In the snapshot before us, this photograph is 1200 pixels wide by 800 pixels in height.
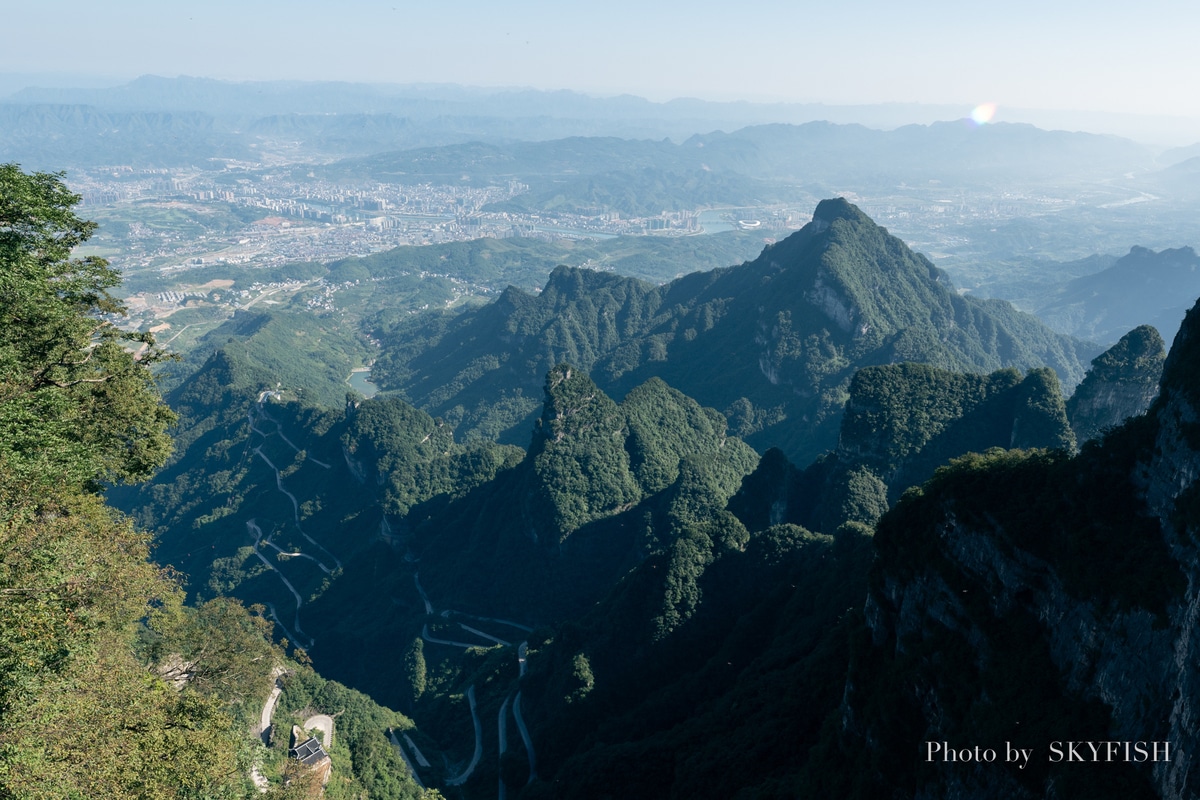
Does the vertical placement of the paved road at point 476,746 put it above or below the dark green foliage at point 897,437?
below

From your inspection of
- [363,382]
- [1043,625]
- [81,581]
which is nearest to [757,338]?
[363,382]

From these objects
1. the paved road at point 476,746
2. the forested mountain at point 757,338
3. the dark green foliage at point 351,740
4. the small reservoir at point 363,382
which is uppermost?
the forested mountain at point 757,338

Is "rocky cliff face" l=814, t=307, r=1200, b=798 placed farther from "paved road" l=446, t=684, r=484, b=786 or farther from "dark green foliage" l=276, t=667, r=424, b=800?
"paved road" l=446, t=684, r=484, b=786

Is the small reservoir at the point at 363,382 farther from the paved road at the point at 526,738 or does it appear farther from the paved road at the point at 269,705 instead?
the paved road at the point at 269,705

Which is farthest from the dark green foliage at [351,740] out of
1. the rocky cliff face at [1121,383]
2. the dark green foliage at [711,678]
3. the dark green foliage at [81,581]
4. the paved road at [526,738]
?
the rocky cliff face at [1121,383]

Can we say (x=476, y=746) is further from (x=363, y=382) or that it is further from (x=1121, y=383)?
(x=363, y=382)

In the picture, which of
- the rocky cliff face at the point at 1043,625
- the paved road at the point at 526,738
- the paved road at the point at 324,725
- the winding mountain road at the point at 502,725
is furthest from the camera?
the winding mountain road at the point at 502,725

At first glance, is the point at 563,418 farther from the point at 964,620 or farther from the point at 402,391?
the point at 402,391

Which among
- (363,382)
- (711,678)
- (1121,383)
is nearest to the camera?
(711,678)

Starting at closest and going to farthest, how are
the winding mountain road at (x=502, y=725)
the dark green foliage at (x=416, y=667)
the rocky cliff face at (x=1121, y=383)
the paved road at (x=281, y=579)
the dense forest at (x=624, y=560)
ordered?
the dense forest at (x=624, y=560) → the winding mountain road at (x=502, y=725) → the rocky cliff face at (x=1121, y=383) → the dark green foliage at (x=416, y=667) → the paved road at (x=281, y=579)
